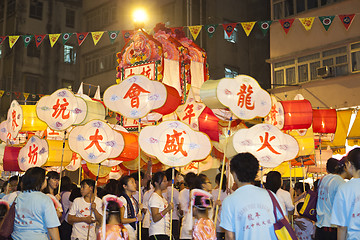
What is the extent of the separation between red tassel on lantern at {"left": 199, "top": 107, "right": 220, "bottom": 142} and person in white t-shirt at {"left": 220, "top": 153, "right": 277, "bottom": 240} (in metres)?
5.11

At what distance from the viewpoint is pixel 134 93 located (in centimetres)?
783

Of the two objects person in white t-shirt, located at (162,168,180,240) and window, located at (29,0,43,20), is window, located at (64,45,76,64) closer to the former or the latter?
window, located at (29,0,43,20)

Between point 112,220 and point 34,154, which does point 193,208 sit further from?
point 34,154

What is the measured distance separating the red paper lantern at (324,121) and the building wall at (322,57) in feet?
17.5

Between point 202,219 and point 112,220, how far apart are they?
1.28m

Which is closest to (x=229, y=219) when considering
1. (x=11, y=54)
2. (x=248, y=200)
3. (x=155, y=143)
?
(x=248, y=200)

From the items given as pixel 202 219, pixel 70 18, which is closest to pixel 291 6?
pixel 202 219

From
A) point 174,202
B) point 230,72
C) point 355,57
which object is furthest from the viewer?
Answer: point 230,72

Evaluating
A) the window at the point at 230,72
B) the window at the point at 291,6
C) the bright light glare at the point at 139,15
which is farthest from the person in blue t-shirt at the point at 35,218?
the window at the point at 230,72

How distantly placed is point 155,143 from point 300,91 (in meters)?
11.3

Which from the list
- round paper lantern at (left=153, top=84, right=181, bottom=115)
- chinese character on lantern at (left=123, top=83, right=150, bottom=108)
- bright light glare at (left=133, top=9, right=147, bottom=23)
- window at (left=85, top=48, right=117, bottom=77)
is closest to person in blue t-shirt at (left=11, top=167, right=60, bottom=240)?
chinese character on lantern at (left=123, top=83, right=150, bottom=108)

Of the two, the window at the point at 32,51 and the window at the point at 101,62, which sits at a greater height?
the window at the point at 32,51

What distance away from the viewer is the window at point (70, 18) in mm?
28984

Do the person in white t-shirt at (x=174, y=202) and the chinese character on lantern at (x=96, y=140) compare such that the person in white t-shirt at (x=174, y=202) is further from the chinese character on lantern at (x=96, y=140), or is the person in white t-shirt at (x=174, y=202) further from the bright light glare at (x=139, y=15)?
the bright light glare at (x=139, y=15)
